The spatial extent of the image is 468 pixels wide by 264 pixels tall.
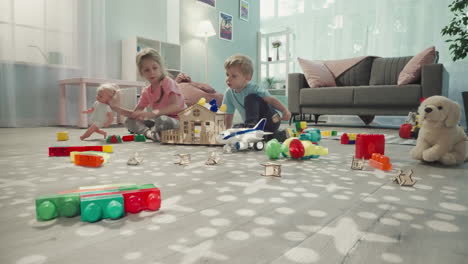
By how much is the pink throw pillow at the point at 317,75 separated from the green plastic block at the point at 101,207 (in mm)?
3232

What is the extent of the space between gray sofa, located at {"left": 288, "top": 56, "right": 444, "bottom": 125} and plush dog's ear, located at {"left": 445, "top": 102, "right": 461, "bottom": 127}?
2.03 metres

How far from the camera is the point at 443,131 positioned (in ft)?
3.64

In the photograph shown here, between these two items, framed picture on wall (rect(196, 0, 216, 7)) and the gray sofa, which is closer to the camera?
the gray sofa

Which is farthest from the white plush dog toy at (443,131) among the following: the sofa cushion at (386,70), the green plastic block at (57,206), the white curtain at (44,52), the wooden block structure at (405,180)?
the white curtain at (44,52)

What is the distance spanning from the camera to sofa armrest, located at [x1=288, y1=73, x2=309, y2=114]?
3.62 metres

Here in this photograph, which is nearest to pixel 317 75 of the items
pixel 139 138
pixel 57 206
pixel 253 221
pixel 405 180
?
pixel 139 138

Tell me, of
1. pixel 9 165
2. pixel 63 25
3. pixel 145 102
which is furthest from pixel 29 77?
pixel 9 165

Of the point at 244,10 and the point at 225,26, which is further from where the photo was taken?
the point at 244,10

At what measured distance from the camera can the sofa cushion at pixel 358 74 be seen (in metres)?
3.73

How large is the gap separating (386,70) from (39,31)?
3.56 m

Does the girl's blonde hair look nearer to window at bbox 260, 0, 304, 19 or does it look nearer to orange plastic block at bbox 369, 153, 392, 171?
orange plastic block at bbox 369, 153, 392, 171

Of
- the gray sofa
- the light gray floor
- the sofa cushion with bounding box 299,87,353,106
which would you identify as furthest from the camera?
the sofa cushion with bounding box 299,87,353,106

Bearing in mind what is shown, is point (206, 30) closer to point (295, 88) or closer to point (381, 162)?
point (295, 88)

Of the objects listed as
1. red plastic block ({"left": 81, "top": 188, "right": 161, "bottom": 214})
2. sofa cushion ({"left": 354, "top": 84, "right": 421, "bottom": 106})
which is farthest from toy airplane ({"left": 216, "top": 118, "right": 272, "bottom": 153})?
sofa cushion ({"left": 354, "top": 84, "right": 421, "bottom": 106})
